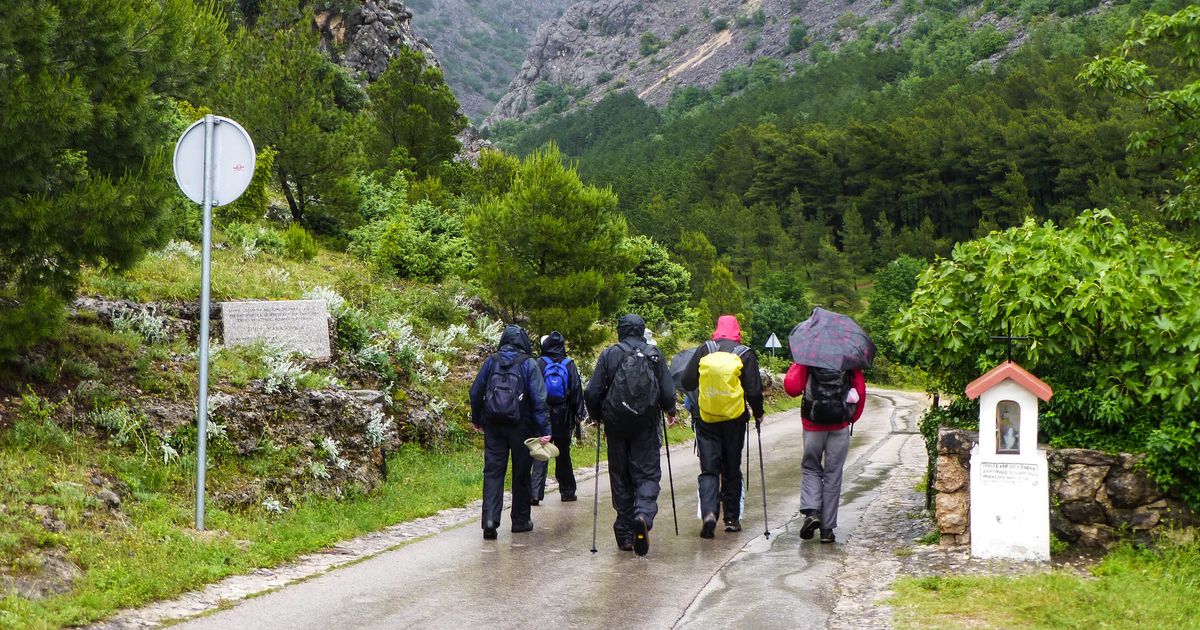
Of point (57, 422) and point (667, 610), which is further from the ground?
point (57, 422)

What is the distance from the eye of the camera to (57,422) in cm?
814

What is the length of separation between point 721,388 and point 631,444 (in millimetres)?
954

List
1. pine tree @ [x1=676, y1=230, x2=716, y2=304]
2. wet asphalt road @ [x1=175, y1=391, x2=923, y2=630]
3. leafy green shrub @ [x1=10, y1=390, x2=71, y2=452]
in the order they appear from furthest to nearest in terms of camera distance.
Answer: pine tree @ [x1=676, y1=230, x2=716, y2=304] < leafy green shrub @ [x1=10, y1=390, x2=71, y2=452] < wet asphalt road @ [x1=175, y1=391, x2=923, y2=630]

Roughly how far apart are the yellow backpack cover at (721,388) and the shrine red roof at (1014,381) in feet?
6.64

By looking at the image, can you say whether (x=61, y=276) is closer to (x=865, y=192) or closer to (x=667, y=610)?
(x=667, y=610)

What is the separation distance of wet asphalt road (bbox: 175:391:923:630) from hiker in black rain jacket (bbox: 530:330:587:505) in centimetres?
64

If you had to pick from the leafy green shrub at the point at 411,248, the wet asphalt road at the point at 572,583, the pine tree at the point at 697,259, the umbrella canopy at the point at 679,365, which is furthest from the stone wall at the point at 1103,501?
the pine tree at the point at 697,259

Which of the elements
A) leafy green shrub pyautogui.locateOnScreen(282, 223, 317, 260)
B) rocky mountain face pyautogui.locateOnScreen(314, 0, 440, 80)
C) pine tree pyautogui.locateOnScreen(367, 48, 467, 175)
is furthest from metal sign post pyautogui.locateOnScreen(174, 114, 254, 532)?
rocky mountain face pyautogui.locateOnScreen(314, 0, 440, 80)

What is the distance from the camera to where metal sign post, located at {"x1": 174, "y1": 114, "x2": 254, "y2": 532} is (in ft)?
24.8

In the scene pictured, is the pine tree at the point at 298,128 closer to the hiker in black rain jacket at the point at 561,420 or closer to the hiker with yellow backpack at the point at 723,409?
the hiker in black rain jacket at the point at 561,420

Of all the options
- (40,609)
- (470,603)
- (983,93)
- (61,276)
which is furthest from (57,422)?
(983,93)

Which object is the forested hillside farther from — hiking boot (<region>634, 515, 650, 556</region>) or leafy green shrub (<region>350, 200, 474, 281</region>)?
hiking boot (<region>634, 515, 650, 556</region>)

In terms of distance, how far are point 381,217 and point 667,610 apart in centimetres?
2199

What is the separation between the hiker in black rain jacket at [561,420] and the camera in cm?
1054
